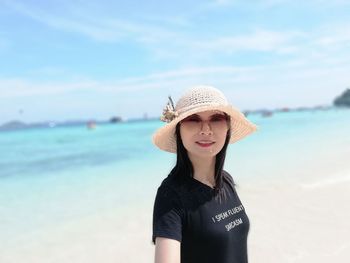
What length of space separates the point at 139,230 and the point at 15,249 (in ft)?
5.94

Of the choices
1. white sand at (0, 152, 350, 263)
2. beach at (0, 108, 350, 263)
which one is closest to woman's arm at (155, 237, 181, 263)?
beach at (0, 108, 350, 263)

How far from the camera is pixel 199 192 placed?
1687 mm

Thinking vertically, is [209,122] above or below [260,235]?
above

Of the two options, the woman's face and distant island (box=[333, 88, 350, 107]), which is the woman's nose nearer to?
the woman's face

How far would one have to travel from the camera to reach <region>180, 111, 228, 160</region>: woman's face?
5.65ft

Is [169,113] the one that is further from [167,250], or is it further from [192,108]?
[167,250]

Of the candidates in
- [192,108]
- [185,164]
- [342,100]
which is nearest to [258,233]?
[185,164]

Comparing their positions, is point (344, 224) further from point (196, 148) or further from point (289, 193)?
point (196, 148)

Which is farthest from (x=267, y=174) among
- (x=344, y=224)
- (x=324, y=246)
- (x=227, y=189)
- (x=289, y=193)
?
(x=227, y=189)

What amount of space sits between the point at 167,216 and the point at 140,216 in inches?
224

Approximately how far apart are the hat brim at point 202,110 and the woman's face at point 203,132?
0.16 feet

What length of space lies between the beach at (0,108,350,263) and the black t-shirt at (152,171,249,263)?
80cm

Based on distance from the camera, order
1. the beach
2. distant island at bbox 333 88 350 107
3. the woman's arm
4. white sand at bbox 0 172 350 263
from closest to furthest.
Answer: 1. the woman's arm
2. white sand at bbox 0 172 350 263
3. the beach
4. distant island at bbox 333 88 350 107

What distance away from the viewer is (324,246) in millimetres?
4773
